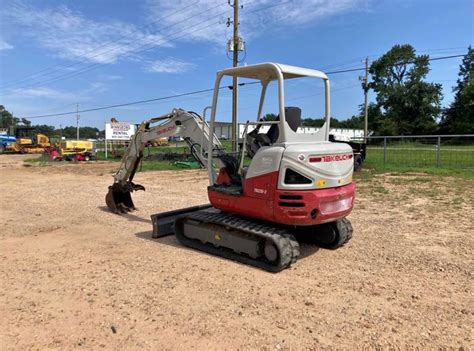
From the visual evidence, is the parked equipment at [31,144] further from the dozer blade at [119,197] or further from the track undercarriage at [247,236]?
the track undercarriage at [247,236]

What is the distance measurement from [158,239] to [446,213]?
19.5 ft

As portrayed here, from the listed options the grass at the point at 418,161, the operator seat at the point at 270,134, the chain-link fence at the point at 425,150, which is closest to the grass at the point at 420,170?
the grass at the point at 418,161

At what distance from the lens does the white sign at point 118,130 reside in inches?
1151

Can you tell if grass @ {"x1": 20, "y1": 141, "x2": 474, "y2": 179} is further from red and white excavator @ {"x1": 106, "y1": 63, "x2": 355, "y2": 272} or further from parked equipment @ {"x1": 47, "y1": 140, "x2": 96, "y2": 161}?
red and white excavator @ {"x1": 106, "y1": 63, "x2": 355, "y2": 272}

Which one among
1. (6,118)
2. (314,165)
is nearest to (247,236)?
(314,165)

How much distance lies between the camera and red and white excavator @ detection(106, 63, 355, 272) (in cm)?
518

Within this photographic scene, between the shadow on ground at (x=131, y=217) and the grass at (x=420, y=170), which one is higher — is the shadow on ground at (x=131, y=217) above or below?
below

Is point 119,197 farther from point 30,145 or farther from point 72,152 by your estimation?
point 30,145

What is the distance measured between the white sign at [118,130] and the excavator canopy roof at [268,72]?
24437 millimetres

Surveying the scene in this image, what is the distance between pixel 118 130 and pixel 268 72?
25154 millimetres

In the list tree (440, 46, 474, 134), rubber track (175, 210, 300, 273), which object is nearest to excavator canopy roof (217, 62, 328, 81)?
rubber track (175, 210, 300, 273)

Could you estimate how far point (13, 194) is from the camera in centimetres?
1234

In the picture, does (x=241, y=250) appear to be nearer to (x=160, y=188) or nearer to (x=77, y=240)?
(x=77, y=240)

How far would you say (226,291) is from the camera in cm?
466
